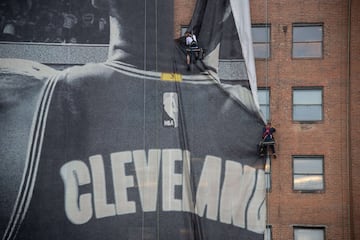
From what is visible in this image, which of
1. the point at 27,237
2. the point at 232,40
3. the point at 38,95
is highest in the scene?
the point at 232,40

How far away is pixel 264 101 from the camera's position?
78.2ft

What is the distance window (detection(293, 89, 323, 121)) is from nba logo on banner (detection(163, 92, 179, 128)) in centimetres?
459

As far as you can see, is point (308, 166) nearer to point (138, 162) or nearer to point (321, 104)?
point (321, 104)

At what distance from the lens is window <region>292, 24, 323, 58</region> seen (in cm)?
2408

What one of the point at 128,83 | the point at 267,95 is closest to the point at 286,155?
the point at 267,95

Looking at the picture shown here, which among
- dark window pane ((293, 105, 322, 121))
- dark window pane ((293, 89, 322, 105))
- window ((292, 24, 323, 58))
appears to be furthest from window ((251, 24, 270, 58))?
dark window pane ((293, 105, 322, 121))

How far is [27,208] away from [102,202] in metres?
2.72

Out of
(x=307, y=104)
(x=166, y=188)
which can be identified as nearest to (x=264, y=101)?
(x=307, y=104)

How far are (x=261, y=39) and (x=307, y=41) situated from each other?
1.78 m

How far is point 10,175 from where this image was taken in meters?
22.8

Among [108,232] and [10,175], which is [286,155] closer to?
[108,232]

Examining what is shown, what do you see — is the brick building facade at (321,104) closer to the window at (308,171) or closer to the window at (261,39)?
the window at (308,171)

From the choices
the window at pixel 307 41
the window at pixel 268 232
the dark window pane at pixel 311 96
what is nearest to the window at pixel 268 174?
the window at pixel 268 232

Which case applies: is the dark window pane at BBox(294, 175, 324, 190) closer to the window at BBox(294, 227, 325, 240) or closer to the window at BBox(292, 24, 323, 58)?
the window at BBox(294, 227, 325, 240)
